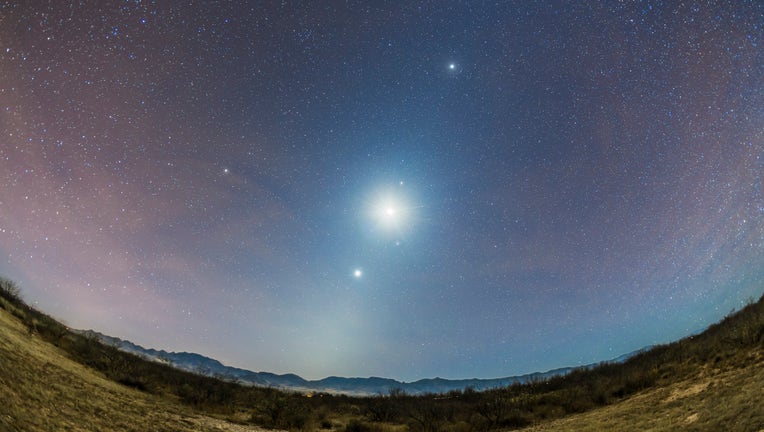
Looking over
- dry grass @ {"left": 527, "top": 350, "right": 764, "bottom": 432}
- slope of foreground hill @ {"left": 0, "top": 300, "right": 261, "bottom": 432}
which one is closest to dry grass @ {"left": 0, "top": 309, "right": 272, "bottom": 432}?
slope of foreground hill @ {"left": 0, "top": 300, "right": 261, "bottom": 432}

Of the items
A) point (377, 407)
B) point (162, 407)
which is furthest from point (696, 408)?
point (162, 407)

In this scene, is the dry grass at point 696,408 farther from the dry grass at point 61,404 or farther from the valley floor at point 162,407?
the dry grass at point 61,404

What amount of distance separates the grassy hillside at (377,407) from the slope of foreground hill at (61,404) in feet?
0.12

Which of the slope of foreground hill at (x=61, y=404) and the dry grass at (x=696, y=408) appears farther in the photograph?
the dry grass at (x=696, y=408)

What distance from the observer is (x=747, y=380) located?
6875 mm

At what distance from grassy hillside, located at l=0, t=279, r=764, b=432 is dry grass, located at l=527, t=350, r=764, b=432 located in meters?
0.03

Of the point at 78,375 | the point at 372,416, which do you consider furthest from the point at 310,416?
the point at 78,375

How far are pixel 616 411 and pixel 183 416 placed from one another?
1272 centimetres

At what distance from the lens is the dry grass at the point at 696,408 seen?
559cm

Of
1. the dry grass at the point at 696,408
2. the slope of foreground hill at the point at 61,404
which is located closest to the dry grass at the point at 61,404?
the slope of foreground hill at the point at 61,404

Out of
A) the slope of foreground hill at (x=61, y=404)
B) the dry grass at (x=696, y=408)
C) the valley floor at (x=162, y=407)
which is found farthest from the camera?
the dry grass at (x=696, y=408)

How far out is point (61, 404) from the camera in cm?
626

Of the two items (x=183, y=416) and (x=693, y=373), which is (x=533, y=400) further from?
(x=183, y=416)

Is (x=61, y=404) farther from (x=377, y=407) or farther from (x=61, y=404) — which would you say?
(x=377, y=407)
